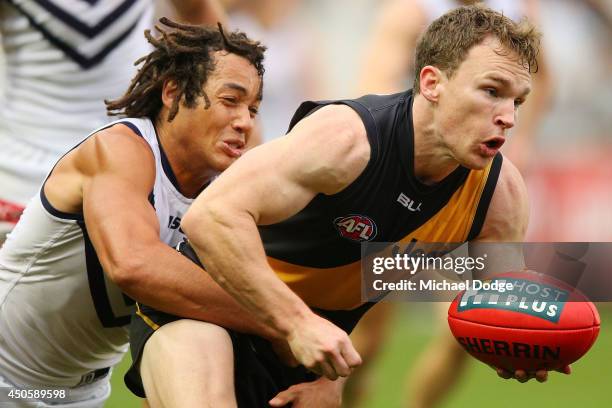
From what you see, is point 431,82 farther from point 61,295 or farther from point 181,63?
point 61,295

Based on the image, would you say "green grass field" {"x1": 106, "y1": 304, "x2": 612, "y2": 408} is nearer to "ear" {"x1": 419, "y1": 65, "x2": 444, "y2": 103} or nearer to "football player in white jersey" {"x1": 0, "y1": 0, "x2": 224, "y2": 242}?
"football player in white jersey" {"x1": 0, "y1": 0, "x2": 224, "y2": 242}

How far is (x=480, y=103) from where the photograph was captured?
152 inches

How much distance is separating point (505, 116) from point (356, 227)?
1.97 feet

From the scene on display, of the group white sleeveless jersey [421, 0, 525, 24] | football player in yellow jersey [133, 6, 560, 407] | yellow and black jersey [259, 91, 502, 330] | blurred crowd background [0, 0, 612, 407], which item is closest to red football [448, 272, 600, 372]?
football player in yellow jersey [133, 6, 560, 407]

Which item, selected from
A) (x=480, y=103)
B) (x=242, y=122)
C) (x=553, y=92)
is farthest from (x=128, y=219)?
(x=553, y=92)

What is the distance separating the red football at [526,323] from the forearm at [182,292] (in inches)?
26.9

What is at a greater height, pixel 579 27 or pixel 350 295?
pixel 579 27

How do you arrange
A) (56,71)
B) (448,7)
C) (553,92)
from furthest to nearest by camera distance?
(553,92)
(448,7)
(56,71)

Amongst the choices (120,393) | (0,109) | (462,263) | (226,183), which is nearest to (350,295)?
(462,263)

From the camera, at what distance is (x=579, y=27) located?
11641mm

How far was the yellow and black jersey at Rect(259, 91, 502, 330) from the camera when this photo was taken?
393 cm

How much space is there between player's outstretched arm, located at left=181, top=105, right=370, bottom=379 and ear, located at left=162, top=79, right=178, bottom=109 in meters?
0.86

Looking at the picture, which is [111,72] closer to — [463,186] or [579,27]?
[463,186]

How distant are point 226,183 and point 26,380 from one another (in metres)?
1.53
